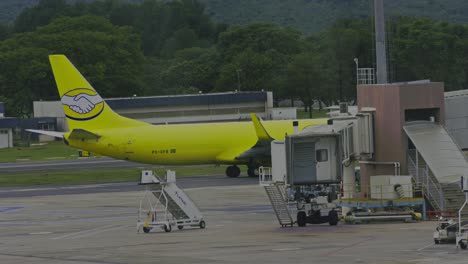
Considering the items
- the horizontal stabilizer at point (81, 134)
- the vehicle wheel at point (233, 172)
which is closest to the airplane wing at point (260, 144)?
the vehicle wheel at point (233, 172)

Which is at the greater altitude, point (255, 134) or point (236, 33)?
point (236, 33)

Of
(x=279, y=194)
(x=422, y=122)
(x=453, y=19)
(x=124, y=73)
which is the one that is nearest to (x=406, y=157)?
(x=422, y=122)

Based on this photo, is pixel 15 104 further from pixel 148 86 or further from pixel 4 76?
pixel 148 86

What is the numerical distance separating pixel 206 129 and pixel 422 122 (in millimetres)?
34590

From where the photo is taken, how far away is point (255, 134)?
83.9 metres

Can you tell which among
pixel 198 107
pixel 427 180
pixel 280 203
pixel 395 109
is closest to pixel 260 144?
pixel 280 203

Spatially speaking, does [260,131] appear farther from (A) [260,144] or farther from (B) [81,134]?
(B) [81,134]

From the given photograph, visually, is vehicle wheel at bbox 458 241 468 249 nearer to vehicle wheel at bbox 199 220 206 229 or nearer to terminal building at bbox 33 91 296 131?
vehicle wheel at bbox 199 220 206 229

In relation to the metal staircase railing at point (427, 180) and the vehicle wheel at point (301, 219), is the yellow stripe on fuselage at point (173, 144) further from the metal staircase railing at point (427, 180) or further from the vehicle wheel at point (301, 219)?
the vehicle wheel at point (301, 219)

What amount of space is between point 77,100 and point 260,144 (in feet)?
43.5

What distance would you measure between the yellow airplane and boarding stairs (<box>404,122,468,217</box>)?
30.7 meters

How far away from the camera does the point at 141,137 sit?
271 ft

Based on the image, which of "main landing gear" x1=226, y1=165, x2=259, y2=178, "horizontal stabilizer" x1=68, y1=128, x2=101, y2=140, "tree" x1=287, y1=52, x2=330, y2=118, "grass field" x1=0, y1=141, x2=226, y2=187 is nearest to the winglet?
"main landing gear" x1=226, y1=165, x2=259, y2=178

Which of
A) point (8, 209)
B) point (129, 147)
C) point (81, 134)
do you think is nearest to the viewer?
point (8, 209)
